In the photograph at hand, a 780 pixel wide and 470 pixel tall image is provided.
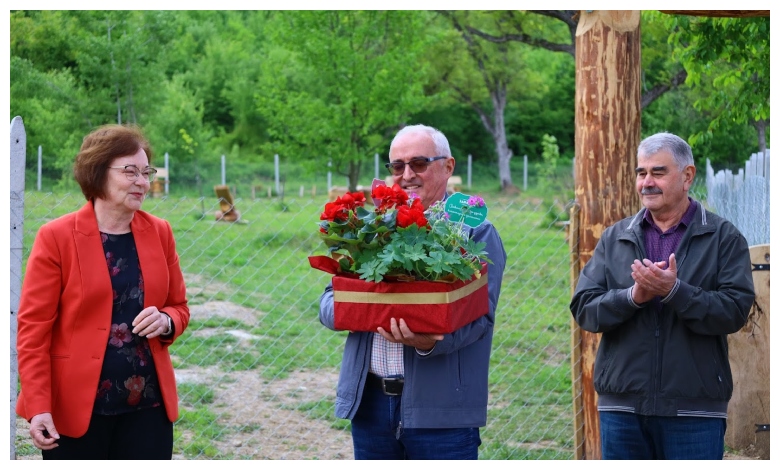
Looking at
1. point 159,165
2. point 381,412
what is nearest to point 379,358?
point 381,412

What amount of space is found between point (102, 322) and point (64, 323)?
126 mm

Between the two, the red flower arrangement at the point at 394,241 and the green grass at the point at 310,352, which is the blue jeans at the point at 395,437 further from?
the green grass at the point at 310,352

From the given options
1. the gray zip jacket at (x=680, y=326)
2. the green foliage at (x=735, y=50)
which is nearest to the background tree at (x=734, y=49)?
the green foliage at (x=735, y=50)

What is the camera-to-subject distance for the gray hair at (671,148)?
326 cm

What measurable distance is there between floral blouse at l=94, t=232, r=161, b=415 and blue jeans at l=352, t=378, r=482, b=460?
0.72m

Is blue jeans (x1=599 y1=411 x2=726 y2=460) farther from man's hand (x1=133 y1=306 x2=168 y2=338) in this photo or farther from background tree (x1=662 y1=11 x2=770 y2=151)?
background tree (x1=662 y1=11 x2=770 y2=151)

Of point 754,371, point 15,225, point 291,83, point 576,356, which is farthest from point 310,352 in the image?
point 291,83

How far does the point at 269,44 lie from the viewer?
38.8m

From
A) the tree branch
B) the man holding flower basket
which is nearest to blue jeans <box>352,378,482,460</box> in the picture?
the man holding flower basket

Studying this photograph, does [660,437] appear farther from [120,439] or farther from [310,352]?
[310,352]

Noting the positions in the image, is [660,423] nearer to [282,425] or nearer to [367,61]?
[282,425]

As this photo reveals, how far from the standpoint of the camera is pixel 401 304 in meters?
2.81

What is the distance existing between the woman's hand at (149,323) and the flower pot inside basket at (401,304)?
2.09 feet

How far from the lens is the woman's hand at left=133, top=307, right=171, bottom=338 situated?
121 inches
